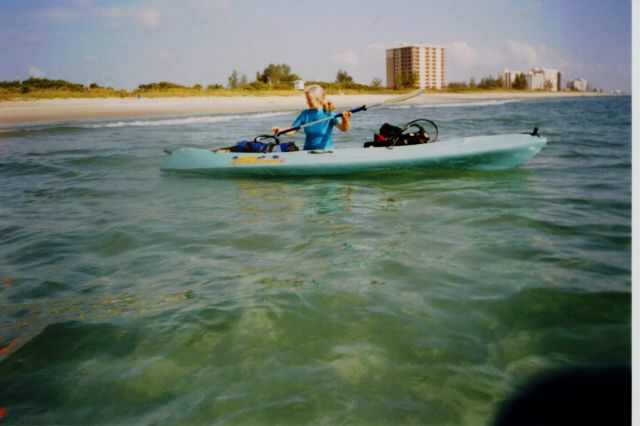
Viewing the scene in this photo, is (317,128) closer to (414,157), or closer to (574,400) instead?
(414,157)

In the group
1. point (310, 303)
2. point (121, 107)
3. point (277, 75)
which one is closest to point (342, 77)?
point (277, 75)

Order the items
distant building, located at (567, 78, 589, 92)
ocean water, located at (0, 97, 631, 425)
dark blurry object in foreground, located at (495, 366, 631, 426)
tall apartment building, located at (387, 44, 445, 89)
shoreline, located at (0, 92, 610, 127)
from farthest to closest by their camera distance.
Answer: tall apartment building, located at (387, 44, 445, 89)
shoreline, located at (0, 92, 610, 127)
distant building, located at (567, 78, 589, 92)
ocean water, located at (0, 97, 631, 425)
dark blurry object in foreground, located at (495, 366, 631, 426)

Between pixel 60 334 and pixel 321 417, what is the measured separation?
1.67 meters

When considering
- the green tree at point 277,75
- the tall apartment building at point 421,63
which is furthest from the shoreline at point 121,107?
the tall apartment building at point 421,63

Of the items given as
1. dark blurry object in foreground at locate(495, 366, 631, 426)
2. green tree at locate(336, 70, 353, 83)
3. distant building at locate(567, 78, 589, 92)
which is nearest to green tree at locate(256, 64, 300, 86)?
green tree at locate(336, 70, 353, 83)

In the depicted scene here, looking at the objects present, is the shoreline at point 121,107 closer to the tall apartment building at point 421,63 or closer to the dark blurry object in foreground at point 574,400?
the dark blurry object in foreground at point 574,400

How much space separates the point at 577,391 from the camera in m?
1.87

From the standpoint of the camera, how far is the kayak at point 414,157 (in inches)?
246

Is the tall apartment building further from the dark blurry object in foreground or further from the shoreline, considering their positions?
the dark blurry object in foreground

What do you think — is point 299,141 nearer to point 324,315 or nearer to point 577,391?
point 324,315

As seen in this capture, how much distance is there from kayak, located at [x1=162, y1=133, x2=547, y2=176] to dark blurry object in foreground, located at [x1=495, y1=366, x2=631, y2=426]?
14.9 ft

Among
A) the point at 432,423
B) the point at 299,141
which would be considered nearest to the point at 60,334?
the point at 432,423

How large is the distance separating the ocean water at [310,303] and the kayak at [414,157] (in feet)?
3.10

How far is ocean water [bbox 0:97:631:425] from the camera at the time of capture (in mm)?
1927
